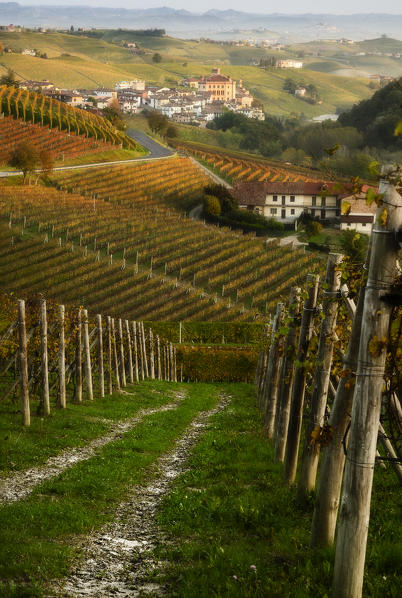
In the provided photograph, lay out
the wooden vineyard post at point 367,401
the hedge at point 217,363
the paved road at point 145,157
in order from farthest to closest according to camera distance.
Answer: the paved road at point 145,157 → the hedge at point 217,363 → the wooden vineyard post at point 367,401

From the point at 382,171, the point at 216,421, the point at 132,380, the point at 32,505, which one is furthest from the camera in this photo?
the point at 132,380

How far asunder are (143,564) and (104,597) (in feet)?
3.23

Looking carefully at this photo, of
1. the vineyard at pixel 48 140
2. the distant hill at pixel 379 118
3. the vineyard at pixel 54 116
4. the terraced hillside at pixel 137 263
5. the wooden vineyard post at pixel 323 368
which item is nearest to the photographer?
the wooden vineyard post at pixel 323 368

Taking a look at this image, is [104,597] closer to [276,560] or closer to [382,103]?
[276,560]

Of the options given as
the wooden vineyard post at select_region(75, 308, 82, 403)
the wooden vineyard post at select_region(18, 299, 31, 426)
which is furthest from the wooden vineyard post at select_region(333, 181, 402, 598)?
the wooden vineyard post at select_region(75, 308, 82, 403)

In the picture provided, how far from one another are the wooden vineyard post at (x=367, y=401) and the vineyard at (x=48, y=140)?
3805 inches

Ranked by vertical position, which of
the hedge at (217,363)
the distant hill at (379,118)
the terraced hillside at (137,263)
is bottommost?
the hedge at (217,363)

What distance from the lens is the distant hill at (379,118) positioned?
444 ft

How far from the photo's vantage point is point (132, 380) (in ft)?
93.9

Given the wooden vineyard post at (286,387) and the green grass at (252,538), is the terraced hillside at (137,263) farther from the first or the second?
the green grass at (252,538)

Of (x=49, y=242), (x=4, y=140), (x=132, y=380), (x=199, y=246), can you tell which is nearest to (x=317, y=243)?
(x=199, y=246)

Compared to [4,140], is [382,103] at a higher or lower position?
higher

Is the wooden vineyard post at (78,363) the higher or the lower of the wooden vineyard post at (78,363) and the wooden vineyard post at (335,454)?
the lower

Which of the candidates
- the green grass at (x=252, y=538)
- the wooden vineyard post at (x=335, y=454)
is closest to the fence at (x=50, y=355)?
the green grass at (x=252, y=538)
